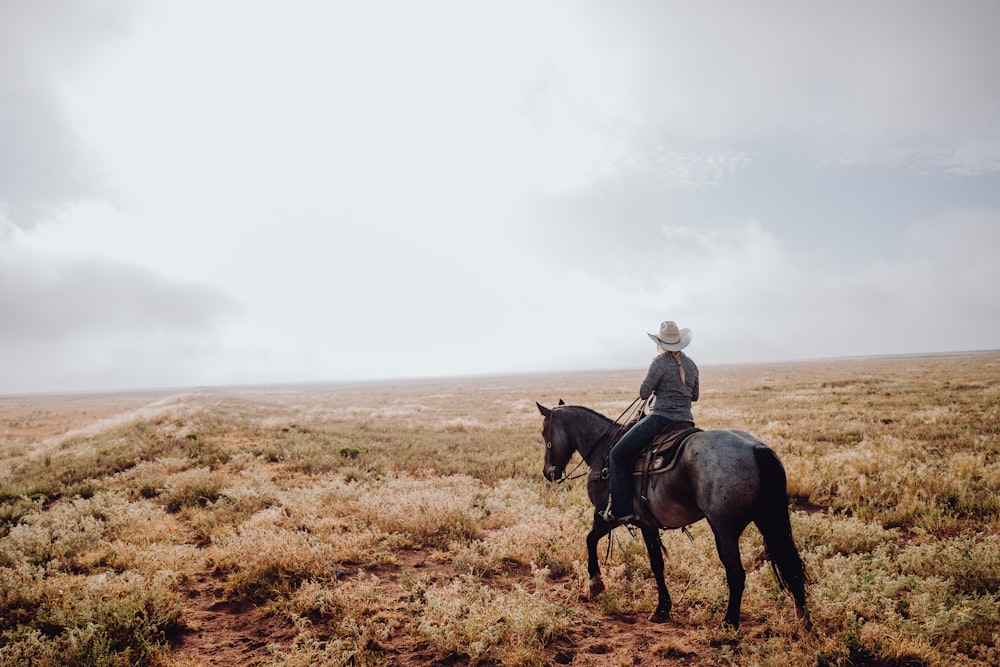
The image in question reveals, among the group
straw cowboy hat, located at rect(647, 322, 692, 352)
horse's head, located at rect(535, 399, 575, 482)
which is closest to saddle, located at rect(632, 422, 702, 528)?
straw cowboy hat, located at rect(647, 322, 692, 352)

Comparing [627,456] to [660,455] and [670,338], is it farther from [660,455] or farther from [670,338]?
[670,338]

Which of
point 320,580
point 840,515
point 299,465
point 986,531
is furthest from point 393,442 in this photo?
point 986,531

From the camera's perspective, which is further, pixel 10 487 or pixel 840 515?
pixel 10 487

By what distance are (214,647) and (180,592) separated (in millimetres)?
1732

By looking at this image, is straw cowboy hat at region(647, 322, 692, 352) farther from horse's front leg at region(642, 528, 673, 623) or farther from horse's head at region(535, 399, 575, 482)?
horse's front leg at region(642, 528, 673, 623)

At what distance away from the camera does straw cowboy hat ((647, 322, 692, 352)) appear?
21.2ft

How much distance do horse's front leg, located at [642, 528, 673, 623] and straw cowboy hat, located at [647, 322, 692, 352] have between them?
275 centimetres

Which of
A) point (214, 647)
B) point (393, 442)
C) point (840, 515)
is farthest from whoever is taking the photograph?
point (393, 442)

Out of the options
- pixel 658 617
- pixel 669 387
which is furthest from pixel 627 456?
pixel 658 617

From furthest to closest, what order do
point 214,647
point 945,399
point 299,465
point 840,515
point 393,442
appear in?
point 945,399 → point 393,442 → point 299,465 → point 840,515 → point 214,647

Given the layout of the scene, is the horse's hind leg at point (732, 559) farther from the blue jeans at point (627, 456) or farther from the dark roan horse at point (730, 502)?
the blue jeans at point (627, 456)

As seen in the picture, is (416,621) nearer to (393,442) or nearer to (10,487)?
(10,487)

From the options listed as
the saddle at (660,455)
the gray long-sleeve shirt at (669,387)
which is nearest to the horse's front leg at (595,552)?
the saddle at (660,455)

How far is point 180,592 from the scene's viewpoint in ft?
23.1
